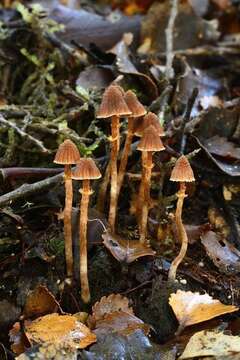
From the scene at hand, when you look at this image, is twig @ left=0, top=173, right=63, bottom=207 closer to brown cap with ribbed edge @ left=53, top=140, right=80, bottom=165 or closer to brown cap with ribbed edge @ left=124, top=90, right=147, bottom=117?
brown cap with ribbed edge @ left=53, top=140, right=80, bottom=165

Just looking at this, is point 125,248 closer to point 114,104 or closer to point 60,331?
point 60,331

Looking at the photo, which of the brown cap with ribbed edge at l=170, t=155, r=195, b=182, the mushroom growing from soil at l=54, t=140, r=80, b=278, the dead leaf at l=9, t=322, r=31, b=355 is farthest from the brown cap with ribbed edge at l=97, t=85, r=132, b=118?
the dead leaf at l=9, t=322, r=31, b=355

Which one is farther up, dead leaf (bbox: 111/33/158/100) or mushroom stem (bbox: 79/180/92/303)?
dead leaf (bbox: 111/33/158/100)

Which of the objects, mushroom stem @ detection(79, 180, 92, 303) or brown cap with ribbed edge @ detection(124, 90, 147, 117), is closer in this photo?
mushroom stem @ detection(79, 180, 92, 303)

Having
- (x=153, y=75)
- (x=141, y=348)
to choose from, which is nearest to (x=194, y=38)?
(x=153, y=75)

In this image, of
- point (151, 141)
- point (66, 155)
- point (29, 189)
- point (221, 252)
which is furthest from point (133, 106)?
point (221, 252)

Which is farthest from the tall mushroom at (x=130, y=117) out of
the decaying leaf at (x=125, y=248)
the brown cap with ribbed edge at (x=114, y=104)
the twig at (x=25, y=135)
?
the twig at (x=25, y=135)

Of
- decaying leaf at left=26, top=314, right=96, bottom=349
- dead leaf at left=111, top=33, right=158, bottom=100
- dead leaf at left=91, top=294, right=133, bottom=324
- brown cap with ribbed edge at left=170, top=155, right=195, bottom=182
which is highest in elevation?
dead leaf at left=111, top=33, right=158, bottom=100
